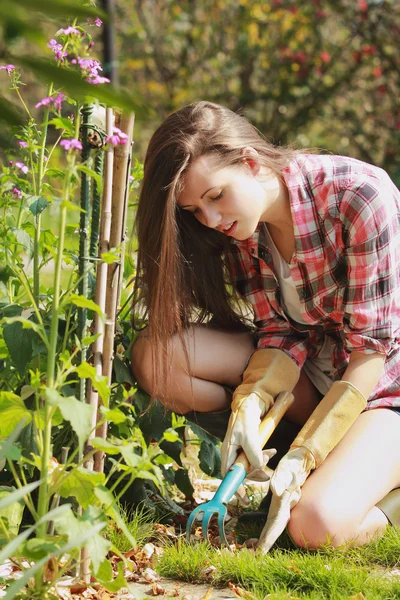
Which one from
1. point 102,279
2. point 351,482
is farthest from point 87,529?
point 351,482

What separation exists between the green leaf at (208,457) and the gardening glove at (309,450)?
0.77ft

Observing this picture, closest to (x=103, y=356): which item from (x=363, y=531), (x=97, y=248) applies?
(x=97, y=248)

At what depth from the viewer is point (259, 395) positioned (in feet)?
6.38

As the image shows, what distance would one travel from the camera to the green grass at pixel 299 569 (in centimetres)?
152

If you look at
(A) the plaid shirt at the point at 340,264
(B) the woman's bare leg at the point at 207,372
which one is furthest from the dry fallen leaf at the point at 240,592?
(A) the plaid shirt at the point at 340,264

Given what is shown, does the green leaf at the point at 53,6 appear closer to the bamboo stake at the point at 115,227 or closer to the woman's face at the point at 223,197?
the bamboo stake at the point at 115,227

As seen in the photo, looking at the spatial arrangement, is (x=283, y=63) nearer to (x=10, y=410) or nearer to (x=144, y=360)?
(x=144, y=360)

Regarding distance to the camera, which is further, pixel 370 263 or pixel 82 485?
pixel 370 263

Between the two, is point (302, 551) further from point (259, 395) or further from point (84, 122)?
point (84, 122)

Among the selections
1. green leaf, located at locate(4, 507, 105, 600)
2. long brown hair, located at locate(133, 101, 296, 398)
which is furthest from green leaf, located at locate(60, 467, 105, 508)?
long brown hair, located at locate(133, 101, 296, 398)

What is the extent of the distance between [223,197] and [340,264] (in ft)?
1.21

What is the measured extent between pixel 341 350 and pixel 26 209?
0.85m

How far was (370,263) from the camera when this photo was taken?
1.88m

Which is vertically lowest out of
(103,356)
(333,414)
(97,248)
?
(333,414)
